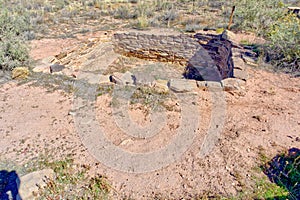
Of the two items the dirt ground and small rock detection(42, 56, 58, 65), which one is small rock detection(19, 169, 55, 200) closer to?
the dirt ground

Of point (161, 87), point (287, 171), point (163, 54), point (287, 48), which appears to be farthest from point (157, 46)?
point (287, 171)

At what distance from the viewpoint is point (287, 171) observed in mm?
2727

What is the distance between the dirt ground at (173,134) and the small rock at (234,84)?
11 cm

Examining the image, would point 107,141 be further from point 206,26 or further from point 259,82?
point 206,26

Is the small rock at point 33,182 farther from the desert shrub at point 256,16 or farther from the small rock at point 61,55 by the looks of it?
the desert shrub at point 256,16

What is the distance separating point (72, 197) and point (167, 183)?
3.54ft

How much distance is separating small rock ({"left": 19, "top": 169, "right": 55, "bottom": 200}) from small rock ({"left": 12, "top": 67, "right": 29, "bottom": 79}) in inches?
113

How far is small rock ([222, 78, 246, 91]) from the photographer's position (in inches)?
166

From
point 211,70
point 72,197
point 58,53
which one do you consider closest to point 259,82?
point 211,70

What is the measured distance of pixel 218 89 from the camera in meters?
4.28

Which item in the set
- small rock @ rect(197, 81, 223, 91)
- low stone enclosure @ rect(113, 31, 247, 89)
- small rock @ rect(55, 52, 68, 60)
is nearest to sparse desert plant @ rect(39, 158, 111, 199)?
small rock @ rect(197, 81, 223, 91)

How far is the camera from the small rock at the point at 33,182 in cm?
245

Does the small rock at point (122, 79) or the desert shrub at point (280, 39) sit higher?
the desert shrub at point (280, 39)

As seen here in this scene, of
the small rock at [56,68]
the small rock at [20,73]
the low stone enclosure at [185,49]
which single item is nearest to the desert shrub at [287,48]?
the low stone enclosure at [185,49]
